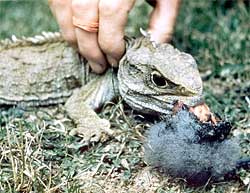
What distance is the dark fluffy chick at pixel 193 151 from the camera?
3.74m

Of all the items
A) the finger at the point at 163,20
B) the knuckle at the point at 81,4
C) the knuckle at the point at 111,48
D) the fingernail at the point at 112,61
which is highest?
the knuckle at the point at 81,4

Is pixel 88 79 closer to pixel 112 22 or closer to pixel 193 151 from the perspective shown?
pixel 112 22

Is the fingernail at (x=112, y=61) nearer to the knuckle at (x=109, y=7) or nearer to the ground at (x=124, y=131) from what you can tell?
the ground at (x=124, y=131)

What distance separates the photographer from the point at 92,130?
14.5 feet

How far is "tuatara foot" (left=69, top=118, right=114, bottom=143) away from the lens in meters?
4.38

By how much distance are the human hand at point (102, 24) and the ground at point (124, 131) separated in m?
0.37

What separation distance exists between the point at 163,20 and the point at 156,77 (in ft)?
1.89

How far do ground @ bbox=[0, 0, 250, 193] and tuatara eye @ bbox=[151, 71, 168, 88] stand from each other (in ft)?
0.78

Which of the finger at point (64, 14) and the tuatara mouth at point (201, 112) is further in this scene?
the finger at point (64, 14)

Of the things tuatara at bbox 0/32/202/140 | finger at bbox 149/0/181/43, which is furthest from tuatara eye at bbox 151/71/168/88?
finger at bbox 149/0/181/43

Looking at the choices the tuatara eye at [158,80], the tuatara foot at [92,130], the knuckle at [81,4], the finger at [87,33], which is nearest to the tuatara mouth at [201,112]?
the tuatara eye at [158,80]

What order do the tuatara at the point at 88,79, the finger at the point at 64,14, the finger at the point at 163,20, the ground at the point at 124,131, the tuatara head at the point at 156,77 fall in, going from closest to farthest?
the ground at the point at 124,131 < the tuatara head at the point at 156,77 < the tuatara at the point at 88,79 < the finger at the point at 64,14 < the finger at the point at 163,20

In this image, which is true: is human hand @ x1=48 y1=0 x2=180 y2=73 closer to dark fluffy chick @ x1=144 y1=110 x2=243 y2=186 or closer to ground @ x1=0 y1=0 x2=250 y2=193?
ground @ x1=0 y1=0 x2=250 y2=193

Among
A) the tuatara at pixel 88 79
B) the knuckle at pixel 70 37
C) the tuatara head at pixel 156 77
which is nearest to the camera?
the tuatara head at pixel 156 77
